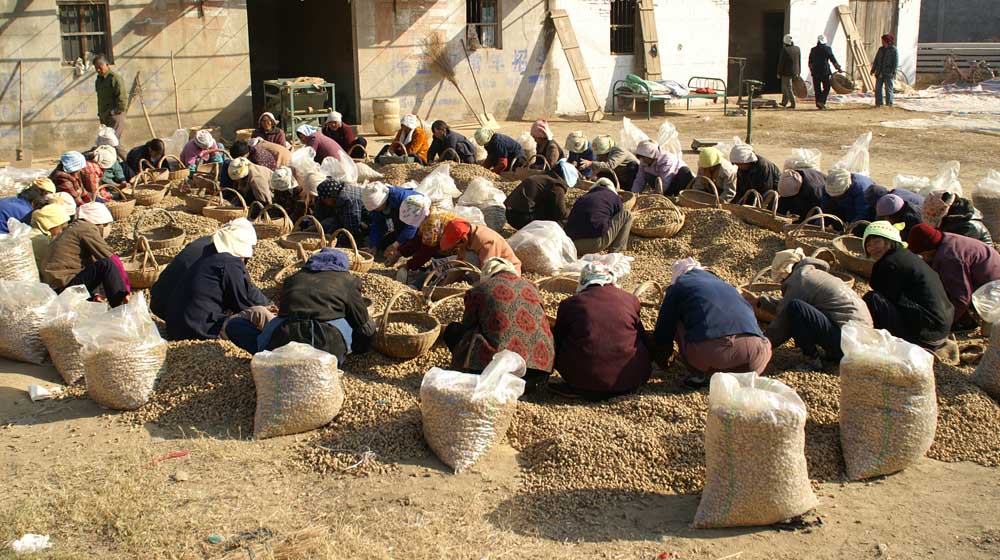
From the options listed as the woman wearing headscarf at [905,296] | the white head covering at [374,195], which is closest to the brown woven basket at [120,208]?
the white head covering at [374,195]

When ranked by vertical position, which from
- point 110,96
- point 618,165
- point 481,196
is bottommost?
point 481,196

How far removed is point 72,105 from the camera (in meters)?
13.6

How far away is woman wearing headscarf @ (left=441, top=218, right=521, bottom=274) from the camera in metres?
6.46

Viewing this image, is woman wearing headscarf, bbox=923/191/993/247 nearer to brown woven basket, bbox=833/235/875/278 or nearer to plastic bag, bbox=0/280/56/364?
brown woven basket, bbox=833/235/875/278

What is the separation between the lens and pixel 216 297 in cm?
567

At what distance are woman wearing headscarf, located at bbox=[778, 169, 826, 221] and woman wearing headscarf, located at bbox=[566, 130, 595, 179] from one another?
2.24 meters

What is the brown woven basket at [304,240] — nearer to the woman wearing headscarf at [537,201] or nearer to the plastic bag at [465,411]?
the woman wearing headscarf at [537,201]

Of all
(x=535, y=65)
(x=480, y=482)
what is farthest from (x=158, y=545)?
(x=535, y=65)

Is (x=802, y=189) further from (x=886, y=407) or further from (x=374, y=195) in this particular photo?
(x=886, y=407)

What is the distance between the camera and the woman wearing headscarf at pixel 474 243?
6.46m

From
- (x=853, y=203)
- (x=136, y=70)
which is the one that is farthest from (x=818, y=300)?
(x=136, y=70)

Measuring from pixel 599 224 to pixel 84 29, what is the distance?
372 inches

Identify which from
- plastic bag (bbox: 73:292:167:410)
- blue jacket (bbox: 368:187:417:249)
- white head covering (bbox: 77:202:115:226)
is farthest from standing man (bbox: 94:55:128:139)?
plastic bag (bbox: 73:292:167:410)

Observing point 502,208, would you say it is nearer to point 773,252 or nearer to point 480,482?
point 773,252
